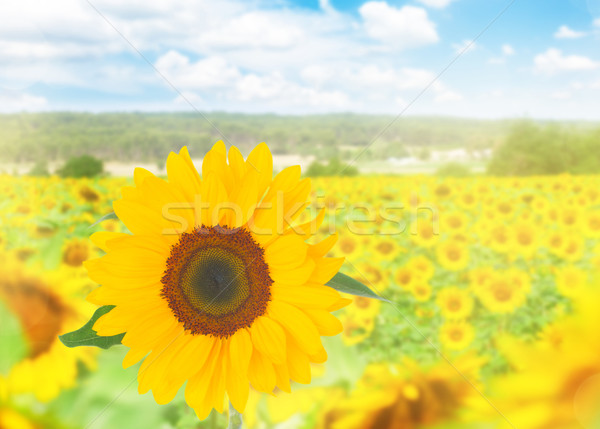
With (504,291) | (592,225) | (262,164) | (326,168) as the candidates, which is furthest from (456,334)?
(326,168)

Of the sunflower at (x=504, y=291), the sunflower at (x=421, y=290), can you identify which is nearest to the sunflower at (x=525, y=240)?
the sunflower at (x=504, y=291)

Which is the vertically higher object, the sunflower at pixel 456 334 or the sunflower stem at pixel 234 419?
the sunflower stem at pixel 234 419

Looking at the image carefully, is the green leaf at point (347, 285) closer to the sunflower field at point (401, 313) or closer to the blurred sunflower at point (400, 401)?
the sunflower field at point (401, 313)

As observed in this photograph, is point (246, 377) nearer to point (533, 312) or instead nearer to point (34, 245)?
point (34, 245)

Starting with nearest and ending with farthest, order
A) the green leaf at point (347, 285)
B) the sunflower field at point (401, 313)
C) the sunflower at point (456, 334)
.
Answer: the green leaf at point (347, 285) < the sunflower field at point (401, 313) < the sunflower at point (456, 334)

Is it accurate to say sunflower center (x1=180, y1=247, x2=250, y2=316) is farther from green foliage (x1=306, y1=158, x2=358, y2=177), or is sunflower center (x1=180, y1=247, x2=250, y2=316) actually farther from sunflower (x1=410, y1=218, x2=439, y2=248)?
green foliage (x1=306, y1=158, x2=358, y2=177)

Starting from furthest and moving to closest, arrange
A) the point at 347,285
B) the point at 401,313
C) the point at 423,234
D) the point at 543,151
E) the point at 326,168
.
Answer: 1. the point at 543,151
2. the point at 326,168
3. the point at 423,234
4. the point at 401,313
5. the point at 347,285

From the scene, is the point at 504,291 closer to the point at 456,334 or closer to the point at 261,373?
the point at 456,334
